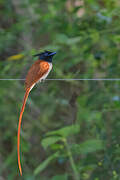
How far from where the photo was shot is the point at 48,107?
139 inches

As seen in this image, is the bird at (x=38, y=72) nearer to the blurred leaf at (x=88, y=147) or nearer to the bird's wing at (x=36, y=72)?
the bird's wing at (x=36, y=72)

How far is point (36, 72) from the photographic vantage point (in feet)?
4.87

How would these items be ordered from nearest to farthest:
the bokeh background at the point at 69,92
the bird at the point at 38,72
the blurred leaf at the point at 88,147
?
the bird at the point at 38,72 → the blurred leaf at the point at 88,147 → the bokeh background at the point at 69,92

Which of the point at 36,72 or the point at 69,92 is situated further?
the point at 69,92

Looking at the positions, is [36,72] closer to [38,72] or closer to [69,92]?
[38,72]

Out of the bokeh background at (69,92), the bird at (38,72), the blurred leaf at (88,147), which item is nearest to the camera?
the bird at (38,72)

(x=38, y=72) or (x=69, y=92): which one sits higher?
(x=38, y=72)

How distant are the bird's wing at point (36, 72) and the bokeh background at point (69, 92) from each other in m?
0.08

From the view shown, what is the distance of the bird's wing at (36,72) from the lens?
4.71 feet

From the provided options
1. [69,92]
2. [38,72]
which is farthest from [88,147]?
[69,92]

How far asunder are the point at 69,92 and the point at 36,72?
1.67 m

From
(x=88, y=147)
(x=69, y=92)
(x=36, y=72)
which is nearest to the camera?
(x=36, y=72)

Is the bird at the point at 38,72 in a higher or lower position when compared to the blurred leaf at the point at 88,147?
higher

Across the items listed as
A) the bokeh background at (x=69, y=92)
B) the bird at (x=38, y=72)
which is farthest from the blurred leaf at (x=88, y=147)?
the bird at (x=38, y=72)
